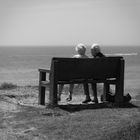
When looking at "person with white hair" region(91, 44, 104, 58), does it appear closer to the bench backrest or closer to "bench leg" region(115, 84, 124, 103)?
the bench backrest

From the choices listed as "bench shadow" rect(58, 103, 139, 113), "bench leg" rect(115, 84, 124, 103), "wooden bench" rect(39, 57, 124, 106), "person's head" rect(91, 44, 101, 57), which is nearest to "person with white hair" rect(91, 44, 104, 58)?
"person's head" rect(91, 44, 101, 57)

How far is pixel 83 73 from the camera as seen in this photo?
11.1 m

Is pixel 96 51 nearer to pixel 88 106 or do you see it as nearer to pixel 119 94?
pixel 119 94

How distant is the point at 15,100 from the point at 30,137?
4.43 metres

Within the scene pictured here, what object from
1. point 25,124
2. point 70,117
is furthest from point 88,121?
point 25,124

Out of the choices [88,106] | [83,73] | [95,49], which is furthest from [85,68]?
[88,106]

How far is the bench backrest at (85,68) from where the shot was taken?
35.3 ft

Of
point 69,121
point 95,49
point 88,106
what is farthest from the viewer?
point 95,49

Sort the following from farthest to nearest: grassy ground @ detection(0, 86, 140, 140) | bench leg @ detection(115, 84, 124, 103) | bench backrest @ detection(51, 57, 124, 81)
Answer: bench leg @ detection(115, 84, 124, 103), bench backrest @ detection(51, 57, 124, 81), grassy ground @ detection(0, 86, 140, 140)

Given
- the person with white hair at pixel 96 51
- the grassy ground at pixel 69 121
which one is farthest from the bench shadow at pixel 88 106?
the person with white hair at pixel 96 51

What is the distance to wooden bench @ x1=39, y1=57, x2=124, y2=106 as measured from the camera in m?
10.8

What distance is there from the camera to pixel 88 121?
29.1ft

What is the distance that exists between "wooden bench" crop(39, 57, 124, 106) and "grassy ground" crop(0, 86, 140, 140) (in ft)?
1.40

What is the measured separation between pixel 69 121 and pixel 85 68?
7.87ft
